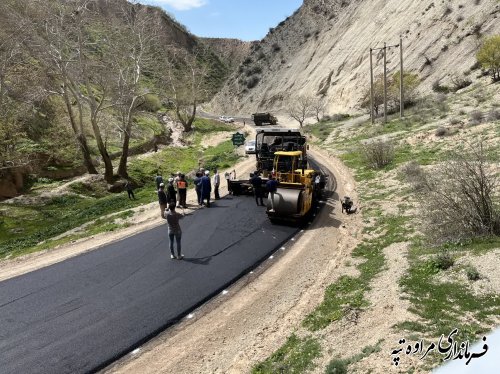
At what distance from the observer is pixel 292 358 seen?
8.16 meters

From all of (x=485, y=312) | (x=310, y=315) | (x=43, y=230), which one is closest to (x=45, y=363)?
(x=310, y=315)

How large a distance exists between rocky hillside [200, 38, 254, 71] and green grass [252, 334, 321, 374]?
153m

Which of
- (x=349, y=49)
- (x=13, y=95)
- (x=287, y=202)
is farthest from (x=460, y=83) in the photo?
(x=13, y=95)

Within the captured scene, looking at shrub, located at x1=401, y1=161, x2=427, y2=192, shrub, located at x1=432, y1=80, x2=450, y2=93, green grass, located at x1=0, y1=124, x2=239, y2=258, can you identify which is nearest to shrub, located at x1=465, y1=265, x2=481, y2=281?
shrub, located at x1=401, y1=161, x2=427, y2=192

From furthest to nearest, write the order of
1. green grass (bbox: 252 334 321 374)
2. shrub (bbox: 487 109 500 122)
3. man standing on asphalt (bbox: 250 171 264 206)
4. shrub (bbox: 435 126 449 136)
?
shrub (bbox: 435 126 449 136), shrub (bbox: 487 109 500 122), man standing on asphalt (bbox: 250 171 264 206), green grass (bbox: 252 334 321 374)

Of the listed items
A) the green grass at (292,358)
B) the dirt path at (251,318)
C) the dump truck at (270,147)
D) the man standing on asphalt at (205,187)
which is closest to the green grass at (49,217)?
the man standing on asphalt at (205,187)

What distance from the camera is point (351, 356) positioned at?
7.51 metres

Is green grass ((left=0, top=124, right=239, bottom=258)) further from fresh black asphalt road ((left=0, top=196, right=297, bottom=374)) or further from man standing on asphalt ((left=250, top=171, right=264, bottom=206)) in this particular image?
man standing on asphalt ((left=250, top=171, right=264, bottom=206))

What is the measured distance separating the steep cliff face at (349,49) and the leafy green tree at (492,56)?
16.1ft

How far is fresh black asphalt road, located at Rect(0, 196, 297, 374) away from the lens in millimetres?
9078

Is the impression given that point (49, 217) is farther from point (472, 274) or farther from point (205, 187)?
point (472, 274)

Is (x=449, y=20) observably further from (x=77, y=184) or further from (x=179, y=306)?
(x=179, y=306)

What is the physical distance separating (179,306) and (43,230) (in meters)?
13.1

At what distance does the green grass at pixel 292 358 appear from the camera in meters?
7.79
